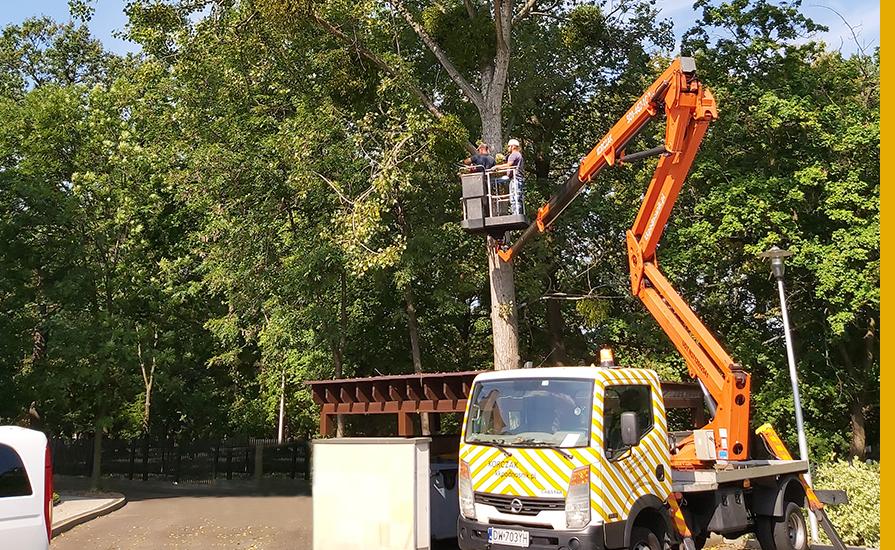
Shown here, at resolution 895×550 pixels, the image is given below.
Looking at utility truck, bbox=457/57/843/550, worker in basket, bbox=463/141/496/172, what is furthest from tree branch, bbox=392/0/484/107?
utility truck, bbox=457/57/843/550

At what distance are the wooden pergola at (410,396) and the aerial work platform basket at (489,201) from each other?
2.61 m

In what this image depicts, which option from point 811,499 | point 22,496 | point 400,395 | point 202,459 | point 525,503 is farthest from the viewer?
point 202,459

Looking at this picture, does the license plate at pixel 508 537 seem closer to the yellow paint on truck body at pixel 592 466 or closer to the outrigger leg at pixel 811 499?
the yellow paint on truck body at pixel 592 466

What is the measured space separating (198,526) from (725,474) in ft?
39.7

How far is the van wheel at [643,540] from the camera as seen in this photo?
9562 mm

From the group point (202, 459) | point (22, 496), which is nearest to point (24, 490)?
point (22, 496)

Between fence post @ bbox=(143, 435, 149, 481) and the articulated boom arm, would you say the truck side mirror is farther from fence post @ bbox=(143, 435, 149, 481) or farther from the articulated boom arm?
fence post @ bbox=(143, 435, 149, 481)

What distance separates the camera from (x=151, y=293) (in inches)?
1152

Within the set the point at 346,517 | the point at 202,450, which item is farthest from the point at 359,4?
the point at 202,450

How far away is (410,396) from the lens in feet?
47.7

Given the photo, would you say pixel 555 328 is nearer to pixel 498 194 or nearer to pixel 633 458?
pixel 498 194

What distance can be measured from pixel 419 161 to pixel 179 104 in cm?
865

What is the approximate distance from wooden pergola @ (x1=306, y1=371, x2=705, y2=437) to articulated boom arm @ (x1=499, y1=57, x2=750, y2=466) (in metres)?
0.57

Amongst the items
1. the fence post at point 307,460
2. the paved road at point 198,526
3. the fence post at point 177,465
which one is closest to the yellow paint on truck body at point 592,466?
the paved road at point 198,526
